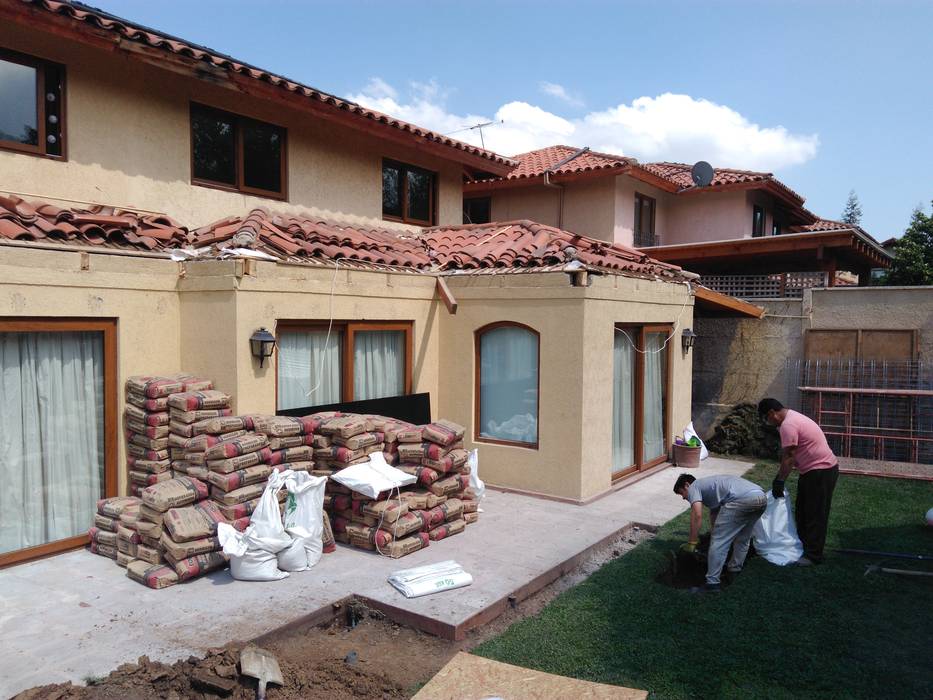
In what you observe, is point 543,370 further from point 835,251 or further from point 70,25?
point 835,251

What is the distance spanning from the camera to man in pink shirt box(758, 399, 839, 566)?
24.2 ft

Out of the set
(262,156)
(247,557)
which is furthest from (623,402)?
(262,156)

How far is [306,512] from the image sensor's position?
703 centimetres

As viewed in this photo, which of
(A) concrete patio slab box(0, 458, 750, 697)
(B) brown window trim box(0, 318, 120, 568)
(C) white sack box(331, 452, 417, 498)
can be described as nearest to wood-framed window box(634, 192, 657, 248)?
(A) concrete patio slab box(0, 458, 750, 697)

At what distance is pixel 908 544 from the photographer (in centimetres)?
799

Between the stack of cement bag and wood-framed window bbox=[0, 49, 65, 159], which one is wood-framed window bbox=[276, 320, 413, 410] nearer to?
the stack of cement bag

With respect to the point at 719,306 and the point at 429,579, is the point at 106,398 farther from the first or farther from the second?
the point at 719,306

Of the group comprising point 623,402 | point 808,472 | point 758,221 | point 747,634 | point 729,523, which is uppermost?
point 758,221

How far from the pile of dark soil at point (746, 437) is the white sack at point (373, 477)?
8.29m

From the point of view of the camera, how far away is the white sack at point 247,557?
6.49 metres

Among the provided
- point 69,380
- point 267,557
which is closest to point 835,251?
point 267,557

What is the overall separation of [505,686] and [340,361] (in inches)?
227

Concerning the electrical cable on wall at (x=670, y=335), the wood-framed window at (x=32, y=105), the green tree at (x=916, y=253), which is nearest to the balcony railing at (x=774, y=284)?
the electrical cable on wall at (x=670, y=335)

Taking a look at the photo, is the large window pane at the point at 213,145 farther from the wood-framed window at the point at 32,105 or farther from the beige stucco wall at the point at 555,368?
the beige stucco wall at the point at 555,368
